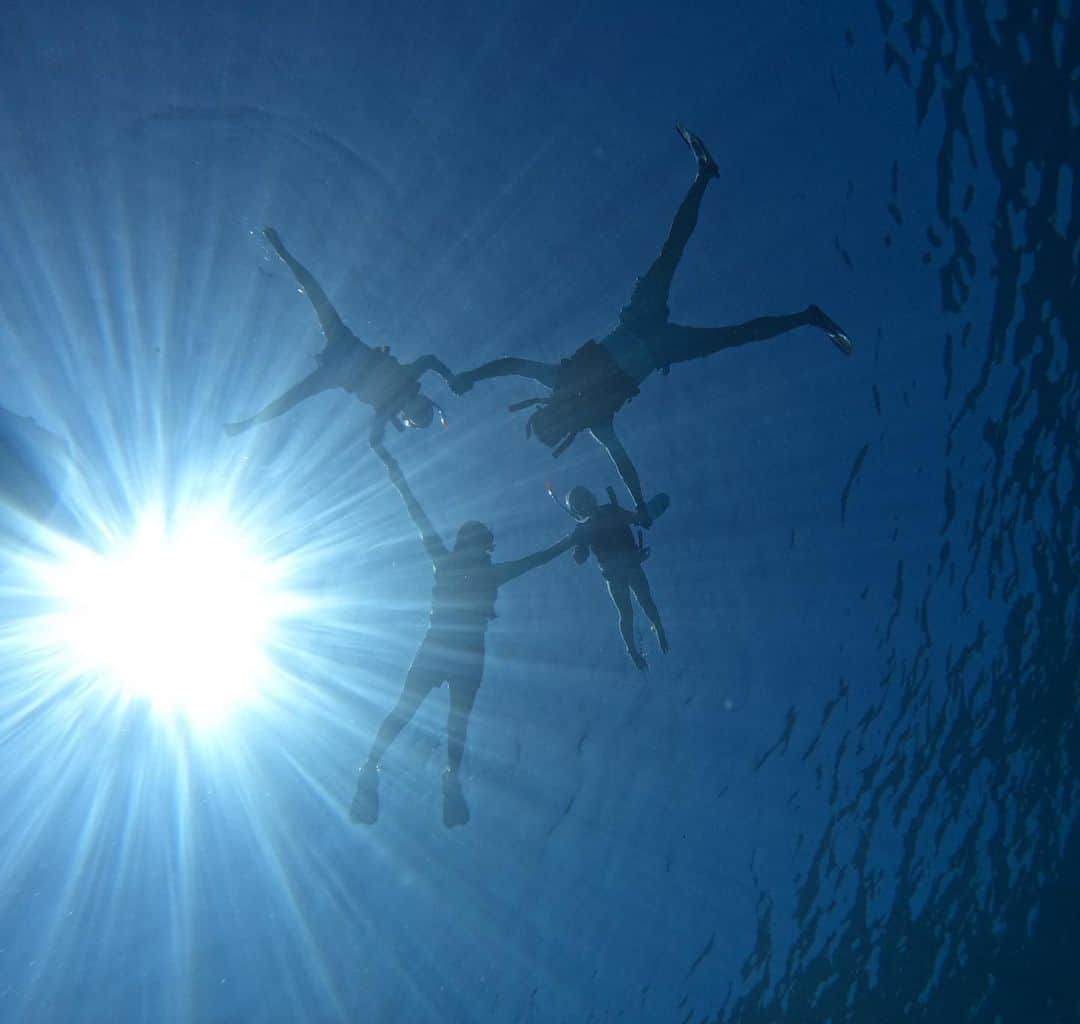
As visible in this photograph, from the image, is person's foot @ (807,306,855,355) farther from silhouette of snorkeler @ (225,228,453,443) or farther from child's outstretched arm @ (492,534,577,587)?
silhouette of snorkeler @ (225,228,453,443)

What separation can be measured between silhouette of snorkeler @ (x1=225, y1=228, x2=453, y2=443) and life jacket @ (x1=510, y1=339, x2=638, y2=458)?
1233mm

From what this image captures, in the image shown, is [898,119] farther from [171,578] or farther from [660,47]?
[171,578]

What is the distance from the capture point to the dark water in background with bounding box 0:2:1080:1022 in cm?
841

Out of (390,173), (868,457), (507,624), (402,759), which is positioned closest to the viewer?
(390,173)

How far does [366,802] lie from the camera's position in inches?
290

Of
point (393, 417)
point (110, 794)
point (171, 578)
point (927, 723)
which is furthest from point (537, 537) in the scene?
point (110, 794)

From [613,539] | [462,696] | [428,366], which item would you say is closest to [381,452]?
[428,366]

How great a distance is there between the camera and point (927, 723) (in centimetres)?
1389

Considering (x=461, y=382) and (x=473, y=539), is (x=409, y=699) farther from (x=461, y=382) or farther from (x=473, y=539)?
(x=461, y=382)

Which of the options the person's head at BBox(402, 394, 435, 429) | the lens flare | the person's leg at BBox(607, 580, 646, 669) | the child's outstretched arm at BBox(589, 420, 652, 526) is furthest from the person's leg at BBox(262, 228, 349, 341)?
the lens flare

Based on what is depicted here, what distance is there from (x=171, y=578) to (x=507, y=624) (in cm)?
561

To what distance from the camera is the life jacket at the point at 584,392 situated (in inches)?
291

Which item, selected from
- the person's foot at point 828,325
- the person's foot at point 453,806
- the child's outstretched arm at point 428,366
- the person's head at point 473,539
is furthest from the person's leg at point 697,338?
the person's foot at point 453,806

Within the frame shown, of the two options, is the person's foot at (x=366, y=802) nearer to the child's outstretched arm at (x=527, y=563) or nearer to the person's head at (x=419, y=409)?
the child's outstretched arm at (x=527, y=563)
